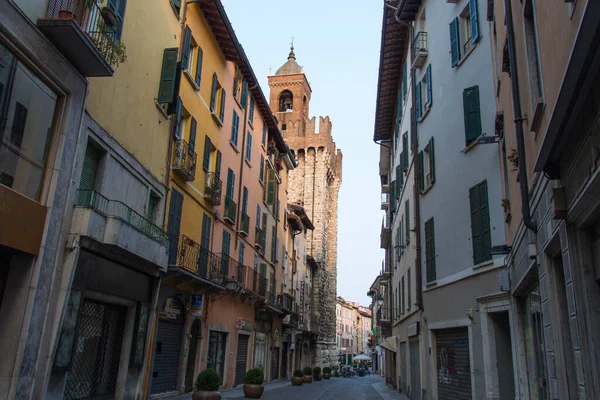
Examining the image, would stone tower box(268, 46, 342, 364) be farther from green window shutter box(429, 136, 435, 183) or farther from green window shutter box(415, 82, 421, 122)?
green window shutter box(429, 136, 435, 183)

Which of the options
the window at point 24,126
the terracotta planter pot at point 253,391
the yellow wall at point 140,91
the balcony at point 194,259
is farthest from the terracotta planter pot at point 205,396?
the window at point 24,126

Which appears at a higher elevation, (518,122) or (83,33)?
(83,33)

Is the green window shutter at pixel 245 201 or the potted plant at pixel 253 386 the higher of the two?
the green window shutter at pixel 245 201

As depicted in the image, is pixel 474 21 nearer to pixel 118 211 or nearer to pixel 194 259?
pixel 118 211

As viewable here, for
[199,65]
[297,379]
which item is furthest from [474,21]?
[297,379]

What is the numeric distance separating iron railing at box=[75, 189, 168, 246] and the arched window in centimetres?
5087

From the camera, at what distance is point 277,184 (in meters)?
33.2

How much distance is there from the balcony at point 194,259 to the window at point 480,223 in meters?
8.34

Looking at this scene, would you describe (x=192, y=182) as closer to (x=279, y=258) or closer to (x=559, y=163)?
(x=559, y=163)

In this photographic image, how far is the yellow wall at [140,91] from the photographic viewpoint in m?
11.7

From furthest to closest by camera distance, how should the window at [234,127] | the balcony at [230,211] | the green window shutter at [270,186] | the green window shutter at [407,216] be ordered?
the green window shutter at [270,186] → the window at [234,127] → the green window shutter at [407,216] → the balcony at [230,211]

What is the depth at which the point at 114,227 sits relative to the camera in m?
11.0

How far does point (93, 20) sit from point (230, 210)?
12379 millimetres

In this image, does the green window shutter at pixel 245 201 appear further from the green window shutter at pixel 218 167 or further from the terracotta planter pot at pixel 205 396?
the terracotta planter pot at pixel 205 396
